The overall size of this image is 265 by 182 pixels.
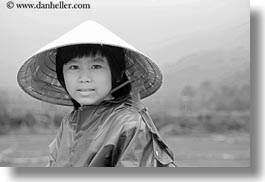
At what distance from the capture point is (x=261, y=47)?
1848mm

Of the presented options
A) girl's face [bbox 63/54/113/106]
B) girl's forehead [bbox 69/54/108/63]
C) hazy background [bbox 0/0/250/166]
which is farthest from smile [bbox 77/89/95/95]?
hazy background [bbox 0/0/250/166]

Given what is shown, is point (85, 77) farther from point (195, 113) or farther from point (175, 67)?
point (195, 113)

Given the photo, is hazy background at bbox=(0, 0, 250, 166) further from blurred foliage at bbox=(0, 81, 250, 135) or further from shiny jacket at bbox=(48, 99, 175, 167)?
shiny jacket at bbox=(48, 99, 175, 167)

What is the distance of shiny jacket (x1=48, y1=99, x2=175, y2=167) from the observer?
1.45m

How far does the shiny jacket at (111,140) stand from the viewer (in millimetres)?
1453

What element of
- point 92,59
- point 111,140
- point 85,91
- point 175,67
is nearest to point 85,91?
point 85,91

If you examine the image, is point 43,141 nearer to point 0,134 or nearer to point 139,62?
point 0,134

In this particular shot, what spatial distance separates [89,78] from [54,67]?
5.6 inches

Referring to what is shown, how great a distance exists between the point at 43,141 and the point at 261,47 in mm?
973

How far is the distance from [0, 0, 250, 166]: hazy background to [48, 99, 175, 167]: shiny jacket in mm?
189

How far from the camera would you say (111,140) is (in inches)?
57.6

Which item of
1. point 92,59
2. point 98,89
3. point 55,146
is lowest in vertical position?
point 55,146

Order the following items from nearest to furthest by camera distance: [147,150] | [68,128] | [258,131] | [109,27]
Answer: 1. [147,150]
2. [68,128]
3. [109,27]
4. [258,131]

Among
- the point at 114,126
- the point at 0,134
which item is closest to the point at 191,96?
the point at 114,126
